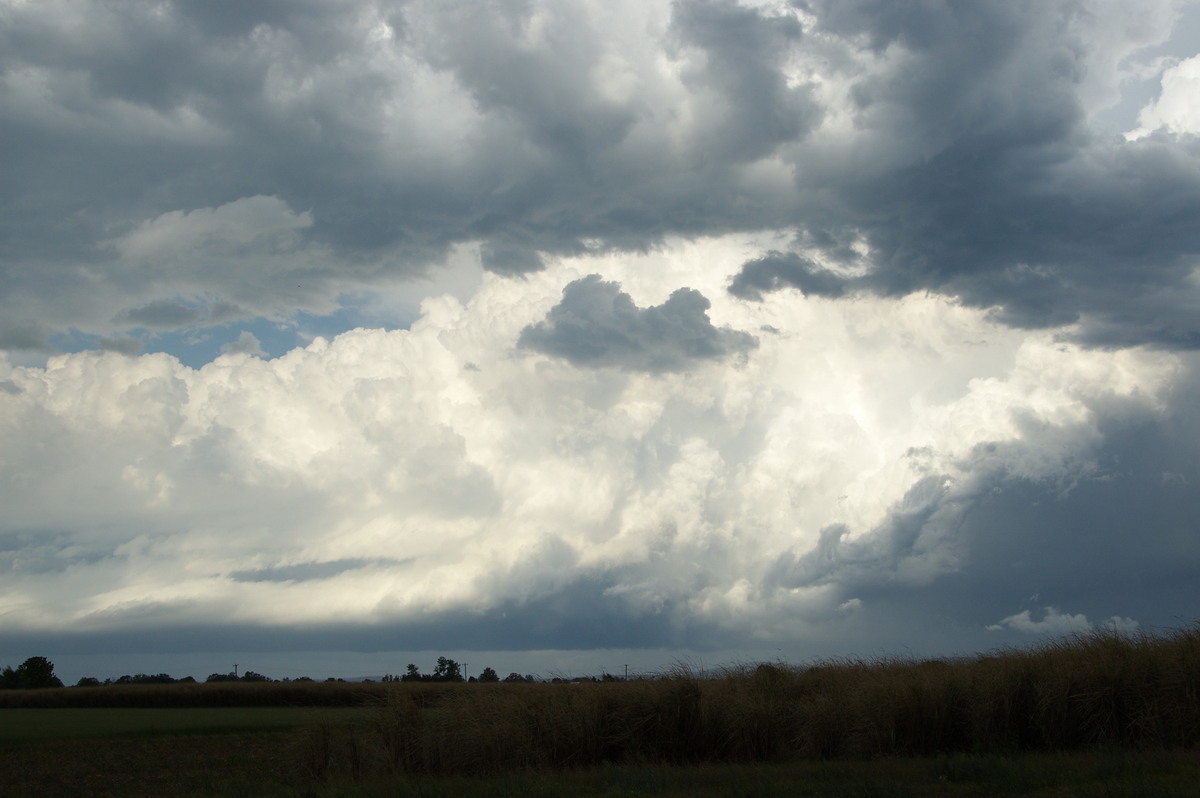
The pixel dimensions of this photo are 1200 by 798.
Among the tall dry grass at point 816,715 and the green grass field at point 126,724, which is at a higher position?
the tall dry grass at point 816,715

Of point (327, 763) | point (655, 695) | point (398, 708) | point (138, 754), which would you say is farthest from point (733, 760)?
point (138, 754)

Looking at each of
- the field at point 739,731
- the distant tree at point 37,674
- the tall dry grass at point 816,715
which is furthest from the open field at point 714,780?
the distant tree at point 37,674

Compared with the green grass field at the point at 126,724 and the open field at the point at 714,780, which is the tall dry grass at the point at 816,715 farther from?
the green grass field at the point at 126,724

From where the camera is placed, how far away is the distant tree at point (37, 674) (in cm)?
15388

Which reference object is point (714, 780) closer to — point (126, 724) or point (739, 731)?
point (739, 731)

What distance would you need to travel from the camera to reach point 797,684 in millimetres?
30438

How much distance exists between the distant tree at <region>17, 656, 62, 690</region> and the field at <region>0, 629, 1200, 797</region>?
14775 centimetres

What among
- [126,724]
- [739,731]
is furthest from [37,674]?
[739,731]

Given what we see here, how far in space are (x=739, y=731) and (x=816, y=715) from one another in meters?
2.50

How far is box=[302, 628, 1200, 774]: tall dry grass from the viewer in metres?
25.1

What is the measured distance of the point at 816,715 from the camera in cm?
2712

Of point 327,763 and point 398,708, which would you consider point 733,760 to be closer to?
point 398,708

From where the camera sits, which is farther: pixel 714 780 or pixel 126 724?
pixel 126 724

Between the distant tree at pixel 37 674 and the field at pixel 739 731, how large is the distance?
14775cm
